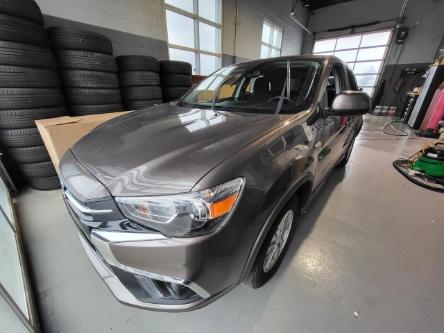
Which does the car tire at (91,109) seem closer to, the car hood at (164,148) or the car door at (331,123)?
the car hood at (164,148)

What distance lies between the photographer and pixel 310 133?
1211 millimetres

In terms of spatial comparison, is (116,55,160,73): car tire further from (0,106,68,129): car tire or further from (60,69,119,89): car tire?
(0,106,68,129): car tire

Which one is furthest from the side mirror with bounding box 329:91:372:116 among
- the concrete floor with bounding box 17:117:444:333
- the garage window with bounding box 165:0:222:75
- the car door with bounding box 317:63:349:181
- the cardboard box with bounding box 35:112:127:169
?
the garage window with bounding box 165:0:222:75

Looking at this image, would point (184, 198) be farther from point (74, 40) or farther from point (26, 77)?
point (74, 40)

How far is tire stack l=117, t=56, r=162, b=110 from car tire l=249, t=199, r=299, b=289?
308 centimetres

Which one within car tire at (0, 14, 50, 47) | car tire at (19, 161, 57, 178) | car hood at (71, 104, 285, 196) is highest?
car tire at (0, 14, 50, 47)

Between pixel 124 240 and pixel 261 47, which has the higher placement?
pixel 261 47

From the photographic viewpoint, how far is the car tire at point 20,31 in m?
1.85

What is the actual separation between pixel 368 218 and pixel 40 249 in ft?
9.44

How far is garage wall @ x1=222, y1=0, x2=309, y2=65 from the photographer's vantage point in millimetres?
6341

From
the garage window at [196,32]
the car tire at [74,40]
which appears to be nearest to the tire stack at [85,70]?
the car tire at [74,40]

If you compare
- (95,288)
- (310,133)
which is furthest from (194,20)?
(95,288)

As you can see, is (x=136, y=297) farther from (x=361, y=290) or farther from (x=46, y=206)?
(x=46, y=206)

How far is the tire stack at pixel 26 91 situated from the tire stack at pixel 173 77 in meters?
1.83
